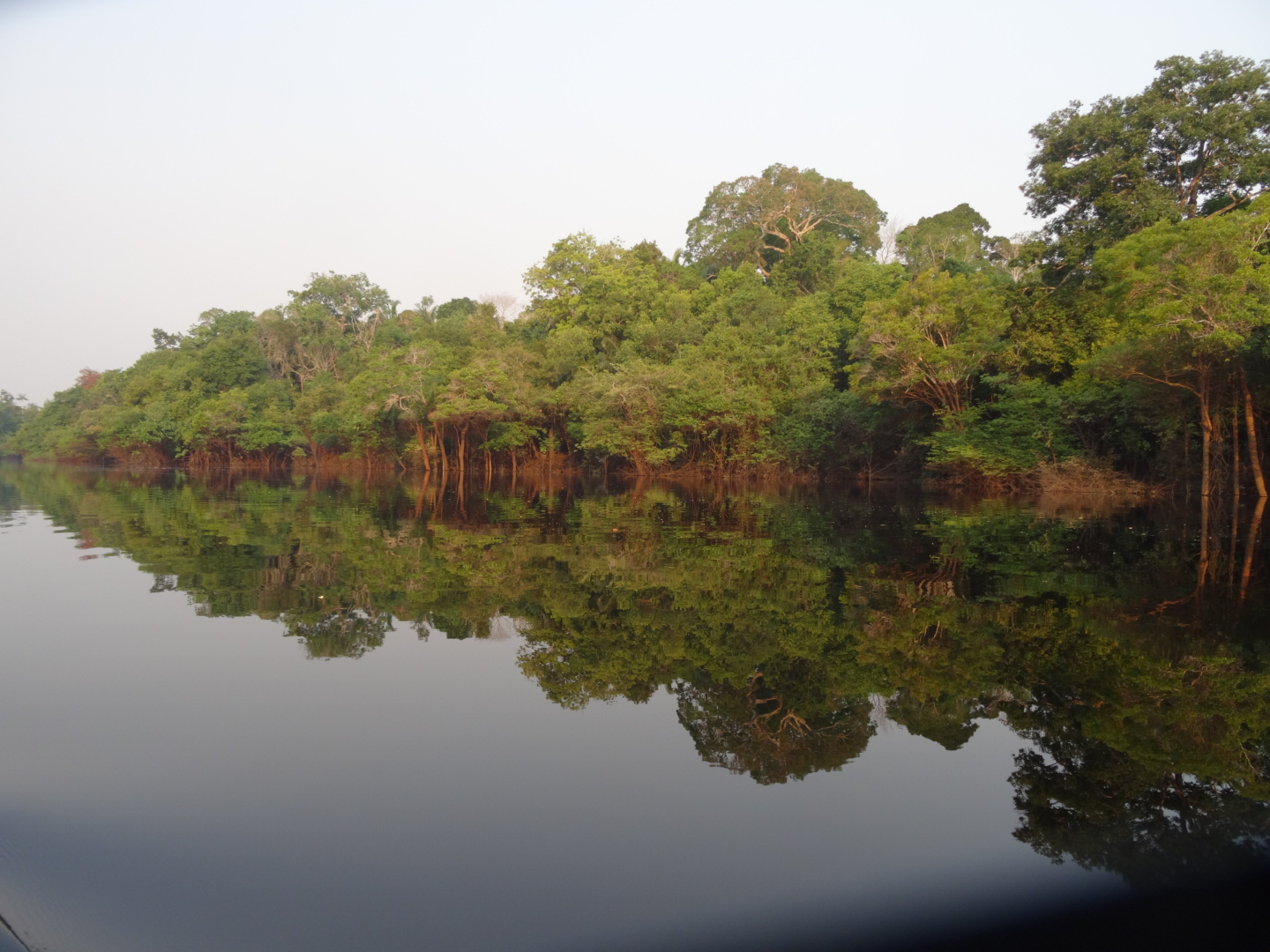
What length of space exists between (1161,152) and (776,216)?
22.4m

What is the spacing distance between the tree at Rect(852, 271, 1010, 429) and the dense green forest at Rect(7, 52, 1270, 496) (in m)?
0.08

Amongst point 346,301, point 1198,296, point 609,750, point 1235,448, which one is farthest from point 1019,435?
point 346,301

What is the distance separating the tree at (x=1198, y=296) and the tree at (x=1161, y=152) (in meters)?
3.87

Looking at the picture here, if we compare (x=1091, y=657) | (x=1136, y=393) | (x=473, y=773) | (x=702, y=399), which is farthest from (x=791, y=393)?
(x=473, y=773)

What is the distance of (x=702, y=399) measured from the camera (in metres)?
28.4

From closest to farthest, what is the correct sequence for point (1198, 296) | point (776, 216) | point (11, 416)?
1. point (1198, 296)
2. point (776, 216)
3. point (11, 416)

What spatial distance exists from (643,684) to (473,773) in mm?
1455

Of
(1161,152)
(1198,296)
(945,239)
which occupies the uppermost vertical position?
(945,239)

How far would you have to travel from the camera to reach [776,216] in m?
41.3

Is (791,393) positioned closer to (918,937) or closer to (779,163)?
(779,163)

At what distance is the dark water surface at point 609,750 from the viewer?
2.69 meters

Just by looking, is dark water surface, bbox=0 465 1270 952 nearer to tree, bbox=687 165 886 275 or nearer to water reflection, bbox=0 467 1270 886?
water reflection, bbox=0 467 1270 886

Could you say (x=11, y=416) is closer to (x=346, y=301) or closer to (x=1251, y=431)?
(x=346, y=301)

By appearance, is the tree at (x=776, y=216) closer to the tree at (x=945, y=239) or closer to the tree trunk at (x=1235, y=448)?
the tree at (x=945, y=239)
